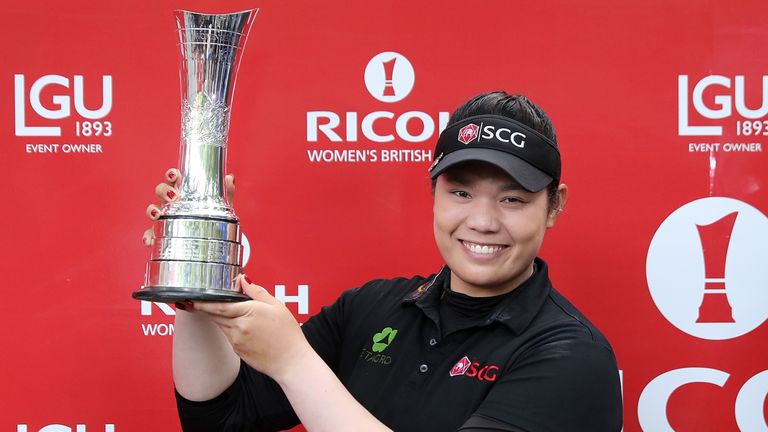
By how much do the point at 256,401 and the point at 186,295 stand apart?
385 millimetres

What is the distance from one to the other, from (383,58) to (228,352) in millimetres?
759

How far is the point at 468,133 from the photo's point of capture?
52.6 inches

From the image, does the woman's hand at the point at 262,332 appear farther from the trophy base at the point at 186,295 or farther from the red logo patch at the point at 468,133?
the red logo patch at the point at 468,133

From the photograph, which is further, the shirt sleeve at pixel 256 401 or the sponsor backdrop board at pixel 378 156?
the sponsor backdrop board at pixel 378 156

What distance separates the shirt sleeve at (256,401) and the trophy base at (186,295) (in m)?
0.31

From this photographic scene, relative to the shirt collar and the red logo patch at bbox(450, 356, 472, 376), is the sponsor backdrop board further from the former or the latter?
the red logo patch at bbox(450, 356, 472, 376)

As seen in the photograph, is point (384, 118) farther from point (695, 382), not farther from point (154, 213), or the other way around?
point (695, 382)

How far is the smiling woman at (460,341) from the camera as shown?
1209mm

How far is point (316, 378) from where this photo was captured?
1203 millimetres

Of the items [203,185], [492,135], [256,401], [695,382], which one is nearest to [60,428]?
[256,401]

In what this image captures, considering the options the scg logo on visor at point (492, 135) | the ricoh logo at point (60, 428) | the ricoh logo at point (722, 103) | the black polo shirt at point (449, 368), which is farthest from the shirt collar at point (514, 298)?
the ricoh logo at point (60, 428)

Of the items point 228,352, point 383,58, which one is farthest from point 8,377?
point 383,58

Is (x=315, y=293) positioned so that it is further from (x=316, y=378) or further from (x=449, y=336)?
(x=316, y=378)

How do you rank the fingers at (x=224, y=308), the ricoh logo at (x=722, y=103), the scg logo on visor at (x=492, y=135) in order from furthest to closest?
the ricoh logo at (x=722, y=103)
the scg logo on visor at (x=492, y=135)
the fingers at (x=224, y=308)
